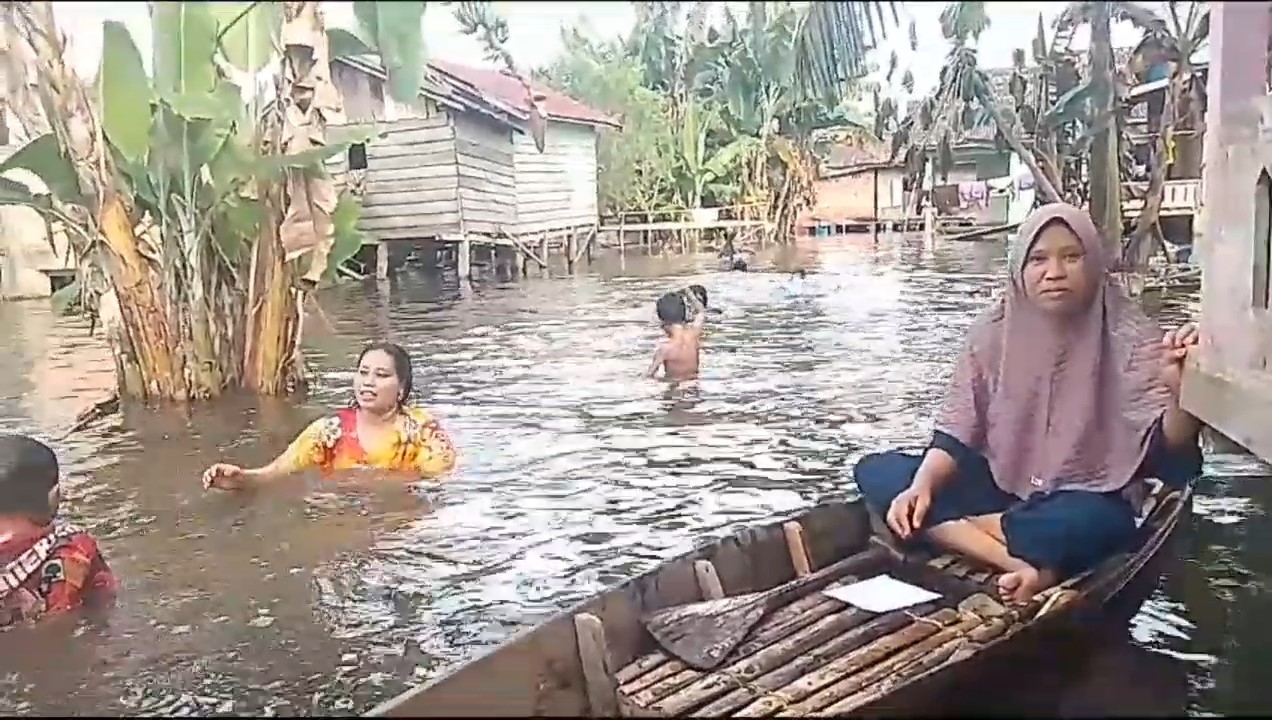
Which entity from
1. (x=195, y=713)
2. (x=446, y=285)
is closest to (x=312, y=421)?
(x=446, y=285)

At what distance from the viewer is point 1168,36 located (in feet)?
7.41

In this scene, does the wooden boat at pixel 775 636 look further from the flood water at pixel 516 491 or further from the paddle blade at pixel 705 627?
the flood water at pixel 516 491

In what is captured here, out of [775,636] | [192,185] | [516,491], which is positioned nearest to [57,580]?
[516,491]

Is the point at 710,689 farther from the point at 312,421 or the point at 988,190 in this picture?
the point at 312,421

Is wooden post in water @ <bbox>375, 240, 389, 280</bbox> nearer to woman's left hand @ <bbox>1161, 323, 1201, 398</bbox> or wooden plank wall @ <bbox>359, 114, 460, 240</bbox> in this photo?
wooden plank wall @ <bbox>359, 114, 460, 240</bbox>

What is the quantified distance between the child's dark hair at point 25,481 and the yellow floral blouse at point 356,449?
0.71m

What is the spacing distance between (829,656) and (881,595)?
0.97 feet

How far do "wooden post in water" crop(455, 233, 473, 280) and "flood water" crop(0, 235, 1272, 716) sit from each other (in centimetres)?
12

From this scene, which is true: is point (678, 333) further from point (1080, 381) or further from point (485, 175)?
point (1080, 381)

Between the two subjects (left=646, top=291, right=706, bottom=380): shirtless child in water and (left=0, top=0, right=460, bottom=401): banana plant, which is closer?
(left=0, top=0, right=460, bottom=401): banana plant

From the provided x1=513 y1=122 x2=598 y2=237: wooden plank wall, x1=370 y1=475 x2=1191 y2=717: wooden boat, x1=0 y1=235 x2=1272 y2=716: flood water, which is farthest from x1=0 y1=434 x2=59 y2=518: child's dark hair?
x1=513 y1=122 x2=598 y2=237: wooden plank wall

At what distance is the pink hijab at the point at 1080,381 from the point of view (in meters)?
2.15

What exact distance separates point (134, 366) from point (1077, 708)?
3458 millimetres

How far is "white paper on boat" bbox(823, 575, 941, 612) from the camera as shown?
2.22 m
